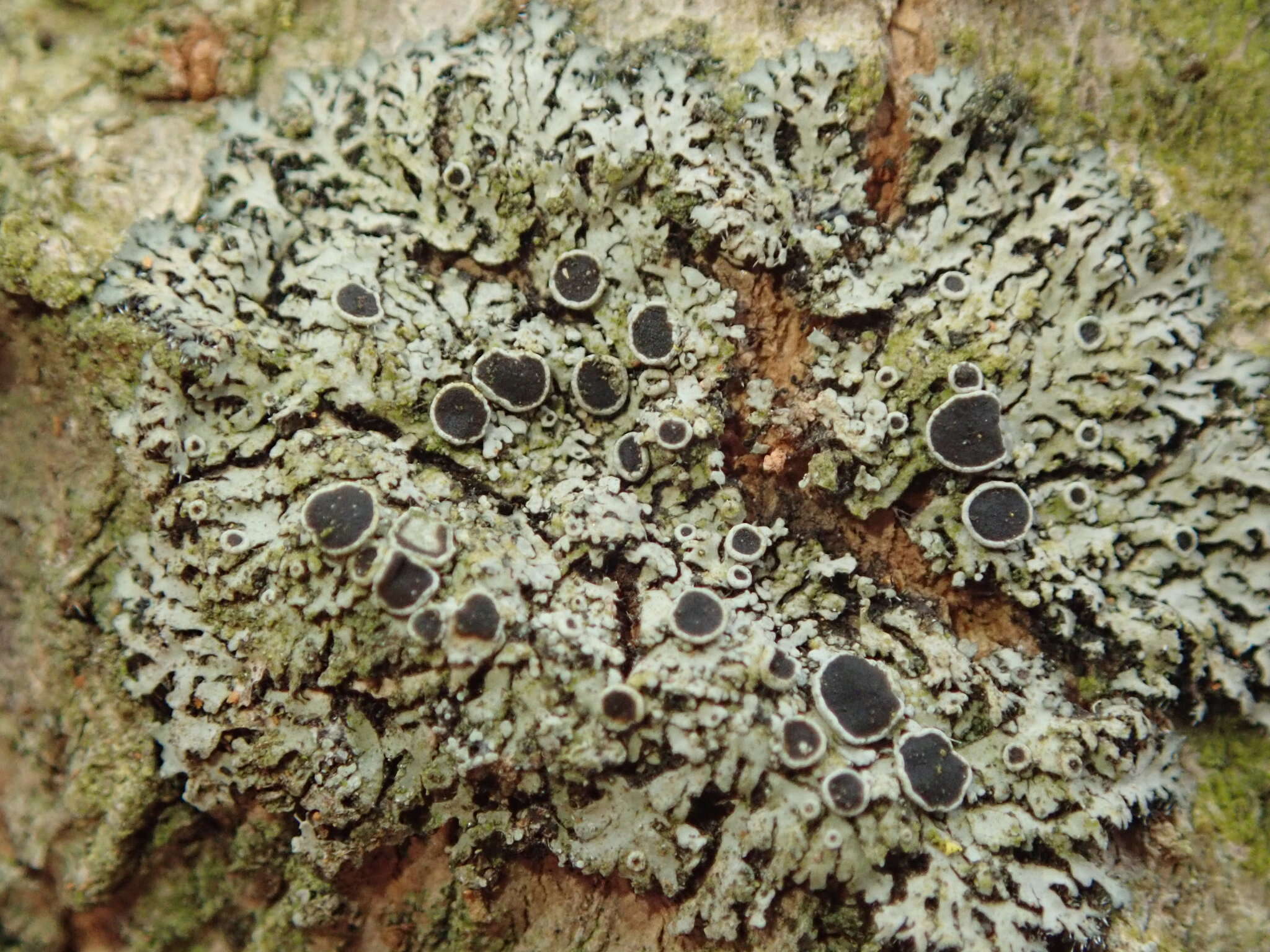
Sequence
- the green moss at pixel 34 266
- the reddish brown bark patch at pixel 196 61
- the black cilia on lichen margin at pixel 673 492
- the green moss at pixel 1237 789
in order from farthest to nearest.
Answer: the reddish brown bark patch at pixel 196 61 → the green moss at pixel 34 266 → the green moss at pixel 1237 789 → the black cilia on lichen margin at pixel 673 492

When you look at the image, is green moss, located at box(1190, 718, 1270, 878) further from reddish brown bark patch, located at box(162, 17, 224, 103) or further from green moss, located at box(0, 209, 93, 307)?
reddish brown bark patch, located at box(162, 17, 224, 103)

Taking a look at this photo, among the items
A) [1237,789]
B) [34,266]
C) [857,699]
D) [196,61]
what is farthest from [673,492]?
[196,61]

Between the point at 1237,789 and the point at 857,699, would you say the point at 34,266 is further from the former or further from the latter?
the point at 1237,789

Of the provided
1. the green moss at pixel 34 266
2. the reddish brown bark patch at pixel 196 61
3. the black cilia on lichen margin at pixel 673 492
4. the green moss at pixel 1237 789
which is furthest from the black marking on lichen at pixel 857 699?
the reddish brown bark patch at pixel 196 61

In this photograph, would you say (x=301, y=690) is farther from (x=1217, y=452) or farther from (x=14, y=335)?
(x=1217, y=452)

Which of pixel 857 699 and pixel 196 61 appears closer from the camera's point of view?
pixel 857 699

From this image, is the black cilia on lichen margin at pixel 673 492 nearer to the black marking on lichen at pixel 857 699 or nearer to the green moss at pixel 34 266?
the black marking on lichen at pixel 857 699
